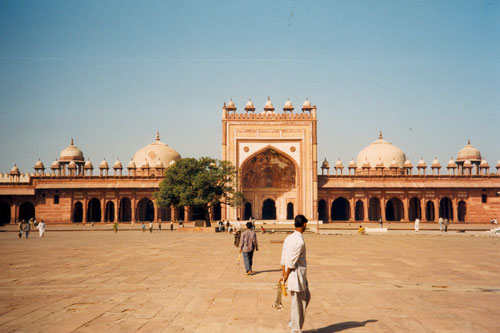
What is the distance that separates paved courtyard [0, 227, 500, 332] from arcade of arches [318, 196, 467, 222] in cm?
3320

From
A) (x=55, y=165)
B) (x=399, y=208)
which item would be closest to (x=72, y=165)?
(x=55, y=165)

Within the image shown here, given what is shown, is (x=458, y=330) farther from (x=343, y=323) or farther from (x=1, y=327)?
(x=1, y=327)

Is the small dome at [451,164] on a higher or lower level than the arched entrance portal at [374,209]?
higher

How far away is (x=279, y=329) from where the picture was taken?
5.29m

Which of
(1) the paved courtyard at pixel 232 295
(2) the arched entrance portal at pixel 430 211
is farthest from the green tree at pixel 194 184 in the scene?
(2) the arched entrance portal at pixel 430 211

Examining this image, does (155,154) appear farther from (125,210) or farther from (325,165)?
(325,165)

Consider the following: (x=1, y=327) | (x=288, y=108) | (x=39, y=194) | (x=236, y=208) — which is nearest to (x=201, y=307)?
(x=1, y=327)

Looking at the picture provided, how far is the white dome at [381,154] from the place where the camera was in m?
54.7

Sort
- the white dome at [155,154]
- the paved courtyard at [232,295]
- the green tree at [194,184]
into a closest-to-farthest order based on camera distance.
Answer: the paved courtyard at [232,295] → the green tree at [194,184] → the white dome at [155,154]

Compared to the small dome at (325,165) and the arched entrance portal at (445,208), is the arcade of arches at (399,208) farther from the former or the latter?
the small dome at (325,165)

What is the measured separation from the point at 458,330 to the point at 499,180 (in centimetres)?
4629

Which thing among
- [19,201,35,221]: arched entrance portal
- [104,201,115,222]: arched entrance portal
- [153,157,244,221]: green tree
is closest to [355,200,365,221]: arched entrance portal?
[153,157,244,221]: green tree

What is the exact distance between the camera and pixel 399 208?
4750 centimetres

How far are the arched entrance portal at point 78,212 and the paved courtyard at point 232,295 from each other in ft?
115
